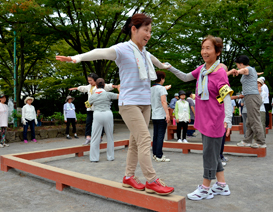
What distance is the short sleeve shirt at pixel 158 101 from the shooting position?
5779 millimetres

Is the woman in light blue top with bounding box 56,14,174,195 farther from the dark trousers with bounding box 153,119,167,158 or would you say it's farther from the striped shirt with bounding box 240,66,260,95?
the striped shirt with bounding box 240,66,260,95

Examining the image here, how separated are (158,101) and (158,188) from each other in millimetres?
3313

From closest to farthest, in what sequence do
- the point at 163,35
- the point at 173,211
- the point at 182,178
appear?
the point at 173,211, the point at 182,178, the point at 163,35

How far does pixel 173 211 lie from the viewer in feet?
8.52

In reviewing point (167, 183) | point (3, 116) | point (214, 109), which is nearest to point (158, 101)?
point (167, 183)

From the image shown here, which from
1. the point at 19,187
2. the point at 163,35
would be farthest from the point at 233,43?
the point at 19,187

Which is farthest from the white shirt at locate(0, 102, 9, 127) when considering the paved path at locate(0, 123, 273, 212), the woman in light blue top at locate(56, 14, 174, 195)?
Result: the woman in light blue top at locate(56, 14, 174, 195)

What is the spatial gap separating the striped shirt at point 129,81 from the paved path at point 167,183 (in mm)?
1276

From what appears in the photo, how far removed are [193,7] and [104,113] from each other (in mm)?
10645

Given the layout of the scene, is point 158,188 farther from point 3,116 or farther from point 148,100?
point 3,116

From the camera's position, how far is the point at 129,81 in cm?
289

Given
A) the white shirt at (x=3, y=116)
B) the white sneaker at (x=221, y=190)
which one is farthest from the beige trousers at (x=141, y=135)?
the white shirt at (x=3, y=116)

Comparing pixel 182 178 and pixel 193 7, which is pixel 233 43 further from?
pixel 182 178

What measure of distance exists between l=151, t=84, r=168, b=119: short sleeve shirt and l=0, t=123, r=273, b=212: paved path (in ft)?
3.52
